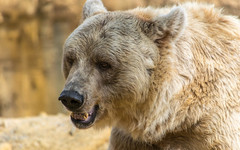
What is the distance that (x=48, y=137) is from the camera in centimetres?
620

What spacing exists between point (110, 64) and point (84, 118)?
53 centimetres

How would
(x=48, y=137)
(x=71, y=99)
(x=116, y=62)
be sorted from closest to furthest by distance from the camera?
(x=71, y=99)
(x=116, y=62)
(x=48, y=137)

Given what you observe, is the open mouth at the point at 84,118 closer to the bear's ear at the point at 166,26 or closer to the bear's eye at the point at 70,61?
the bear's eye at the point at 70,61

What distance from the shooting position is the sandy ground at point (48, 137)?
602 centimetres

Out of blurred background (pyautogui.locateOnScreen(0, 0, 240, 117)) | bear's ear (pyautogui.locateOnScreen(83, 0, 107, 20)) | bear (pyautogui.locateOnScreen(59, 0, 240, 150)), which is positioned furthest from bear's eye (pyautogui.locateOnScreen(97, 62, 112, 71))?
blurred background (pyautogui.locateOnScreen(0, 0, 240, 117))

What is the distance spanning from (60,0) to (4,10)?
114 cm

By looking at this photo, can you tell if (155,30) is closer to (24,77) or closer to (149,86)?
(149,86)

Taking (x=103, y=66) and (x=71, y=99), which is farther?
(x=103, y=66)

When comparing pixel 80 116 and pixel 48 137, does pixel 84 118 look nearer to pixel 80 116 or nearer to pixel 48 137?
pixel 80 116

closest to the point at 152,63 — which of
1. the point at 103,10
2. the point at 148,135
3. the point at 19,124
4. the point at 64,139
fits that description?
the point at 148,135

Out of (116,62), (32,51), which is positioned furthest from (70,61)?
(32,51)

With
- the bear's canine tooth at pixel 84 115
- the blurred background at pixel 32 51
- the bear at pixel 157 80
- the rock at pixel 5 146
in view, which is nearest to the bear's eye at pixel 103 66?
the bear at pixel 157 80

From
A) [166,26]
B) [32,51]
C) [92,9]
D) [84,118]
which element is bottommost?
[32,51]

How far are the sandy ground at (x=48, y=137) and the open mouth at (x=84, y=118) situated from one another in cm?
236
